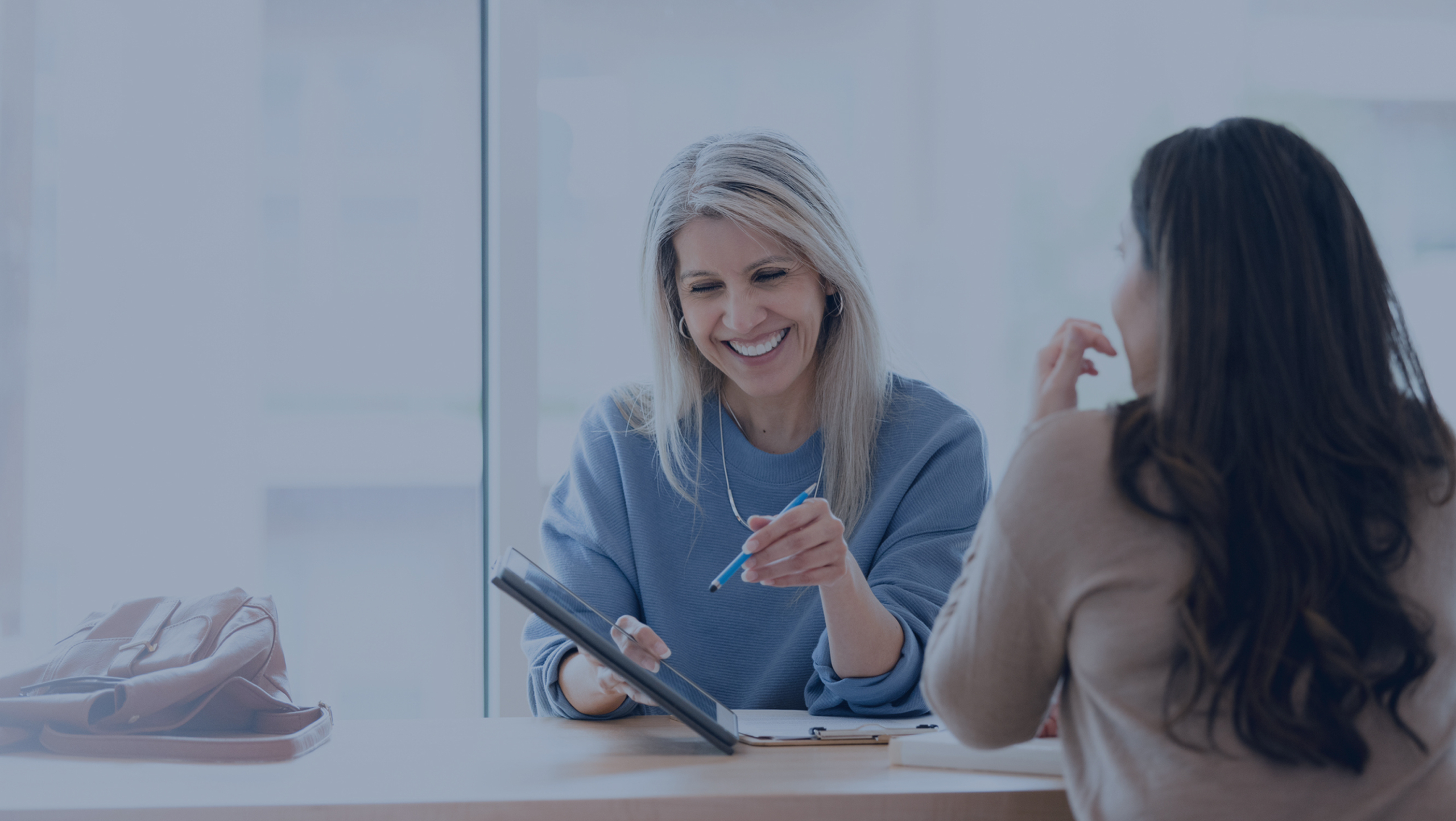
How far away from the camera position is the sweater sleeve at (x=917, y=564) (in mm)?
1188

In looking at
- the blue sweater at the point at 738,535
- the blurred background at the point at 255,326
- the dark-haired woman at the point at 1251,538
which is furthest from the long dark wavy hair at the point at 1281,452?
the blurred background at the point at 255,326

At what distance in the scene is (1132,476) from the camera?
0.72m

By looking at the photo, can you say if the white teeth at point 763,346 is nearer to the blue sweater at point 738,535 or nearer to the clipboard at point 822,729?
the blue sweater at point 738,535

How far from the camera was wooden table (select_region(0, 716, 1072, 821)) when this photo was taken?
862 mm

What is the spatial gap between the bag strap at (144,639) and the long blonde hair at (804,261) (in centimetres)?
69

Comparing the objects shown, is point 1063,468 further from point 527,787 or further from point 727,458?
point 727,458

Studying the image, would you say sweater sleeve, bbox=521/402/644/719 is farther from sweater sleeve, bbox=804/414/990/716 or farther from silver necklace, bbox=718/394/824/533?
sweater sleeve, bbox=804/414/990/716

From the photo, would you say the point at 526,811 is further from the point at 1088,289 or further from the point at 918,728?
the point at 1088,289

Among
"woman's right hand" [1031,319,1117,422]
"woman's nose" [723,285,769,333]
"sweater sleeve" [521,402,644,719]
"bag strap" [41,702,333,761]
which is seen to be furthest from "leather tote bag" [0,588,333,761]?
"woman's right hand" [1031,319,1117,422]

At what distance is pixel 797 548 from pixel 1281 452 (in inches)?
19.9

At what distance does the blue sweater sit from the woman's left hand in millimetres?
231

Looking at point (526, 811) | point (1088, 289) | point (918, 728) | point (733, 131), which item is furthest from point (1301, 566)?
point (1088, 289)

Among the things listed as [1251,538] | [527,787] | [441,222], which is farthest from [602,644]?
[441,222]

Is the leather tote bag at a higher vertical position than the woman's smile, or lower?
lower
